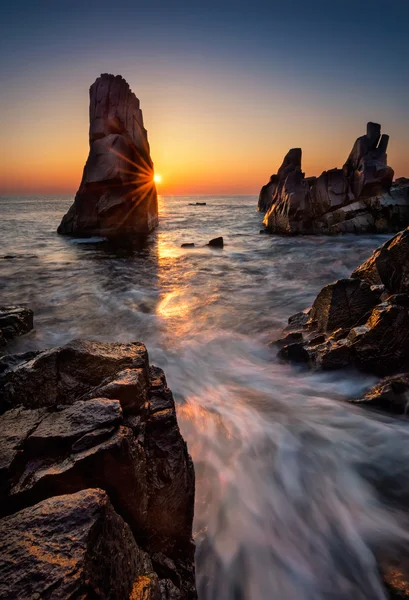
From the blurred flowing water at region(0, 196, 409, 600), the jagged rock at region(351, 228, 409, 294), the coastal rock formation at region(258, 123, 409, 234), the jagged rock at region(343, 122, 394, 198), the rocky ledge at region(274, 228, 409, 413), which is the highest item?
the jagged rock at region(343, 122, 394, 198)

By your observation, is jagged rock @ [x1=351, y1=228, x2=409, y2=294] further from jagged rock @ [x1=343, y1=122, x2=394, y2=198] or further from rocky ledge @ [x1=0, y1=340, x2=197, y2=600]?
jagged rock @ [x1=343, y1=122, x2=394, y2=198]

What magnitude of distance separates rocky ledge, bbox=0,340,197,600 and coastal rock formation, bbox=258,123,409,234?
25315 mm

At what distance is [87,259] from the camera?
17453 mm

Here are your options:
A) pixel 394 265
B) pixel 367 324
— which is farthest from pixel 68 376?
pixel 394 265

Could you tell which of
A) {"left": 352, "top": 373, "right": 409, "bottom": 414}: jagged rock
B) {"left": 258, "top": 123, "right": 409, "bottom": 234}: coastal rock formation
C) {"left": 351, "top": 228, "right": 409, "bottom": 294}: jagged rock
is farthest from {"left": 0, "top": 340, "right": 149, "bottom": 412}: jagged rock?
{"left": 258, "top": 123, "right": 409, "bottom": 234}: coastal rock formation

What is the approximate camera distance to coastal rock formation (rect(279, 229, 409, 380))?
4883 mm

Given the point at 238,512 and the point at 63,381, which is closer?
the point at 63,381

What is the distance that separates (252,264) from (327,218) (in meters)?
12.6

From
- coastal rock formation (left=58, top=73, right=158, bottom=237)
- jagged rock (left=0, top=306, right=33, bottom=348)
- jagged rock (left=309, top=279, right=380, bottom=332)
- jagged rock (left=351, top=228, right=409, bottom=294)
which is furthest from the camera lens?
coastal rock formation (left=58, top=73, right=158, bottom=237)

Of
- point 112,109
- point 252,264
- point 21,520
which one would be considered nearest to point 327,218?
point 252,264

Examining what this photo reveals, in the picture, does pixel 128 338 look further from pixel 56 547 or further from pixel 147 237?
pixel 147 237

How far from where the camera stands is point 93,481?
190 cm

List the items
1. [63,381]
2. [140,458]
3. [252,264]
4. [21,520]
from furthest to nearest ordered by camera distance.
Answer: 1. [252,264]
2. [63,381]
3. [140,458]
4. [21,520]

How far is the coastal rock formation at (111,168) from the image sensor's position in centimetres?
2275
